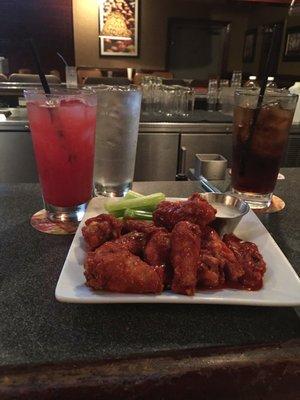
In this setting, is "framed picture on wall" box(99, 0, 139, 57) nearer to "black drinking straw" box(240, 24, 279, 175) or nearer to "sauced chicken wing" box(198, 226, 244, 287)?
"black drinking straw" box(240, 24, 279, 175)

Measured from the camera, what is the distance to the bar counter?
479 mm

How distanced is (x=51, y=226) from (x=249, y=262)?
0.49m

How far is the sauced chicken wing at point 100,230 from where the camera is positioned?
0.67 metres

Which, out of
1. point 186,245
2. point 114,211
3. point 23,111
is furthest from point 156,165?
point 186,245

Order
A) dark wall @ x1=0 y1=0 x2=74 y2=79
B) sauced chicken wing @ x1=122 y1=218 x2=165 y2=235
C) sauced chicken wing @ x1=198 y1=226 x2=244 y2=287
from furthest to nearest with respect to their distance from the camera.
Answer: dark wall @ x1=0 y1=0 x2=74 y2=79 < sauced chicken wing @ x1=122 y1=218 x2=165 y2=235 < sauced chicken wing @ x1=198 y1=226 x2=244 y2=287

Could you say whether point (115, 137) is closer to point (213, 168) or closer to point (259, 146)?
point (259, 146)

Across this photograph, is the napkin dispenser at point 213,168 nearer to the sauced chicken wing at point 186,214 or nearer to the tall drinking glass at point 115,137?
the tall drinking glass at point 115,137

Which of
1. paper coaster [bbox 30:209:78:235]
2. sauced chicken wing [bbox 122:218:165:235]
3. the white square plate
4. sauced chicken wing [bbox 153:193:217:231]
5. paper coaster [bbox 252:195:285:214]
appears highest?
sauced chicken wing [bbox 153:193:217:231]

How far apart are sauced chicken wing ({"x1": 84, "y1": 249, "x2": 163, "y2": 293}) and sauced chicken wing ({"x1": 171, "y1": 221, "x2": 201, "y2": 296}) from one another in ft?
0.11

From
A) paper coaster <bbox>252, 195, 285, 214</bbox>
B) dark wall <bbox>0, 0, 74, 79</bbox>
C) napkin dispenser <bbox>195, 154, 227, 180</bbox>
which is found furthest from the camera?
dark wall <bbox>0, 0, 74, 79</bbox>

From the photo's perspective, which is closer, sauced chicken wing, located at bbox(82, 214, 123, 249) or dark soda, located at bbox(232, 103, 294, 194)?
sauced chicken wing, located at bbox(82, 214, 123, 249)

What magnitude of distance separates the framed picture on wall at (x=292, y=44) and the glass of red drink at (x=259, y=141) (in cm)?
616

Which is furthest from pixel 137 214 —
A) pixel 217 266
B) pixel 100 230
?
pixel 217 266

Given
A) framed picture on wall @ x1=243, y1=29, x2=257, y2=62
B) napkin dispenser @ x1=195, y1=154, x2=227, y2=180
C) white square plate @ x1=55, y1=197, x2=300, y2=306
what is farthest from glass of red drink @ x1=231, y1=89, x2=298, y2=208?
framed picture on wall @ x1=243, y1=29, x2=257, y2=62
